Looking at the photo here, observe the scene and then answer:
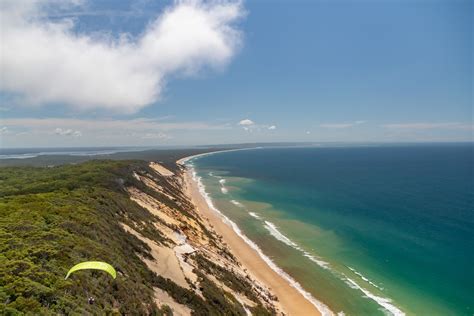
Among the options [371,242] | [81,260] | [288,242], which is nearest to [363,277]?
[371,242]

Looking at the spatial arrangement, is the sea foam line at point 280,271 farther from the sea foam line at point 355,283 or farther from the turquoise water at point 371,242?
the sea foam line at point 355,283

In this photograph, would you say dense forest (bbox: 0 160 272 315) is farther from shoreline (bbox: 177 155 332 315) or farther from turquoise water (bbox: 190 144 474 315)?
turquoise water (bbox: 190 144 474 315)

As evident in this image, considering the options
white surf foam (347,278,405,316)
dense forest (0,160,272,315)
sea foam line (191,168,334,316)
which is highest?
dense forest (0,160,272,315)

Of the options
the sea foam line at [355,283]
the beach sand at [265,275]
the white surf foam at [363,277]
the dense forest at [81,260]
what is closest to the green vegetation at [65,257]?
the dense forest at [81,260]

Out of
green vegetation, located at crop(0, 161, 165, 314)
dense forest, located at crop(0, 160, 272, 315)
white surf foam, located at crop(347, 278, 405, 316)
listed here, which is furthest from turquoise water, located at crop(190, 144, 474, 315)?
green vegetation, located at crop(0, 161, 165, 314)

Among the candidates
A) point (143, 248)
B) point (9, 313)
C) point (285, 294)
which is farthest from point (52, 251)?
point (285, 294)
